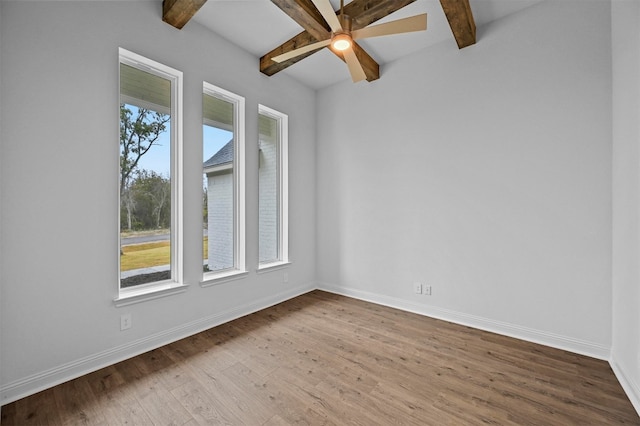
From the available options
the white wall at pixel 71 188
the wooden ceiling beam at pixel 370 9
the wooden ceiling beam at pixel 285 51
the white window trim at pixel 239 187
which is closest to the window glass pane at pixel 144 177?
the white wall at pixel 71 188

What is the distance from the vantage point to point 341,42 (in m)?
2.14

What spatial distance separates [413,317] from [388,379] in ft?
4.25

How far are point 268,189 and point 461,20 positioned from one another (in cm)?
283

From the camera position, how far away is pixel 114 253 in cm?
227

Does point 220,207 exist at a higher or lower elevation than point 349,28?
lower

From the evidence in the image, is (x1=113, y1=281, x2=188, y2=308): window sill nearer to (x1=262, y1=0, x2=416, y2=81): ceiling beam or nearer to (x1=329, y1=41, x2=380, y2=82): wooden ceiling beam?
(x1=262, y1=0, x2=416, y2=81): ceiling beam

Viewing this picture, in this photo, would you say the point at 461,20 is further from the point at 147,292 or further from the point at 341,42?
the point at 147,292

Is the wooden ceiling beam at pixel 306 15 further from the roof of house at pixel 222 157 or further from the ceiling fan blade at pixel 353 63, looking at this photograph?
the roof of house at pixel 222 157

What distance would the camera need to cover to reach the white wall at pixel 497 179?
2.38 meters

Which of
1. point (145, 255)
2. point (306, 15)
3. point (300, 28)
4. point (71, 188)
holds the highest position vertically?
point (300, 28)

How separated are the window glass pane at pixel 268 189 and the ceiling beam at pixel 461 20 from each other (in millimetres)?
2362

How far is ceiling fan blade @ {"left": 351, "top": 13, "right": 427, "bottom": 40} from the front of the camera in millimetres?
1940

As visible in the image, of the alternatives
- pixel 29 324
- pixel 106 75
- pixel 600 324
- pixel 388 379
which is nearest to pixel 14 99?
pixel 106 75

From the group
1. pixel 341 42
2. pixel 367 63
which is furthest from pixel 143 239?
pixel 367 63
